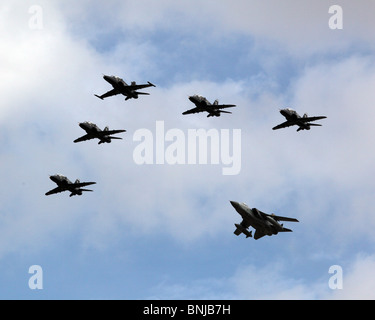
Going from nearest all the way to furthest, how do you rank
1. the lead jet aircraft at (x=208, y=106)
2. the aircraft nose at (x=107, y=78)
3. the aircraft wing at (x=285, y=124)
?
1. the aircraft nose at (x=107, y=78)
2. the lead jet aircraft at (x=208, y=106)
3. the aircraft wing at (x=285, y=124)

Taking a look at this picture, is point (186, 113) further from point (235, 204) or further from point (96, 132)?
point (235, 204)

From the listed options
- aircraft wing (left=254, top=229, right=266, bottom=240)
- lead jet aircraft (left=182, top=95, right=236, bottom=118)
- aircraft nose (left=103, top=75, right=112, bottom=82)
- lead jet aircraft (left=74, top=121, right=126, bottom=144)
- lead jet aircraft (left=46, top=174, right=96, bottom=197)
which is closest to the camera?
aircraft wing (left=254, top=229, right=266, bottom=240)

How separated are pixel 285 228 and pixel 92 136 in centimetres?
4038

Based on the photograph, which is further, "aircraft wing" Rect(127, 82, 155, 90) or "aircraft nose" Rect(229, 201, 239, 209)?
"aircraft wing" Rect(127, 82, 155, 90)

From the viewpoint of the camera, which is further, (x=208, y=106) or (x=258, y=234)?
(x=208, y=106)

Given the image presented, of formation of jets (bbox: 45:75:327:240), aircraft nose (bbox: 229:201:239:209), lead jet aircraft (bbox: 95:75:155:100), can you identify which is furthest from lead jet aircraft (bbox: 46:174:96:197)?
aircraft nose (bbox: 229:201:239:209)

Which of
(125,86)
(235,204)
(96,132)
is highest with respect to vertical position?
(125,86)

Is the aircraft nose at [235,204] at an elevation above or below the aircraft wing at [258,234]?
above

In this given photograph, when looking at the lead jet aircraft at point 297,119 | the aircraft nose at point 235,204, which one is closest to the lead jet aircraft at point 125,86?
the lead jet aircraft at point 297,119

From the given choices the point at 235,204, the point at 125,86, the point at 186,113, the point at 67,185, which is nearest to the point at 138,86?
the point at 125,86

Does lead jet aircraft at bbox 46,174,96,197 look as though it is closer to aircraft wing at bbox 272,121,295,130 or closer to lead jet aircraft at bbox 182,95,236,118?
lead jet aircraft at bbox 182,95,236,118

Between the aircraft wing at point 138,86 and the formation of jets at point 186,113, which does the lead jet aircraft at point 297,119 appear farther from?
the aircraft wing at point 138,86
